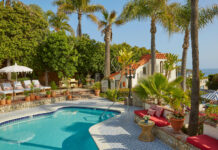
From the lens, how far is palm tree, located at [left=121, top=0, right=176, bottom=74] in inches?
563

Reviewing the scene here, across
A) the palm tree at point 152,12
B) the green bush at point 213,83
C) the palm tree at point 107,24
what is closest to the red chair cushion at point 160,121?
the palm tree at point 152,12

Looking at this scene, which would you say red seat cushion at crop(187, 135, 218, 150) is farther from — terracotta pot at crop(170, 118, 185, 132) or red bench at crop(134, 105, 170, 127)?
red bench at crop(134, 105, 170, 127)

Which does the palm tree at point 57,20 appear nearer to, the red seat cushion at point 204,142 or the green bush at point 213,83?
the green bush at point 213,83

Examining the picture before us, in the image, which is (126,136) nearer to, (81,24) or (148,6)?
(148,6)

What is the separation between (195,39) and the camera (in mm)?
6168

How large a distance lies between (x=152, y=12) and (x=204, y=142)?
12.2m

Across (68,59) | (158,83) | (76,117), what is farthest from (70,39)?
(158,83)

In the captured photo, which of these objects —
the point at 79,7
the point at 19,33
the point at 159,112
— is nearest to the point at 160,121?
the point at 159,112

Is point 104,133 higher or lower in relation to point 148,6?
lower

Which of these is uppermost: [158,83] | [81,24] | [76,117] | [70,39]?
[81,24]

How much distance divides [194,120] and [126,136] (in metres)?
3.03

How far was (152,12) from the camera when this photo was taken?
14680mm

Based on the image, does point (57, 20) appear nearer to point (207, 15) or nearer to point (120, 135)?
point (207, 15)

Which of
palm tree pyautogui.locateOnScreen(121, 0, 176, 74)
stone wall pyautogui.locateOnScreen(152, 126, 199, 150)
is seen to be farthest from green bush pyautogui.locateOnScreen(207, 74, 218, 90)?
stone wall pyautogui.locateOnScreen(152, 126, 199, 150)
